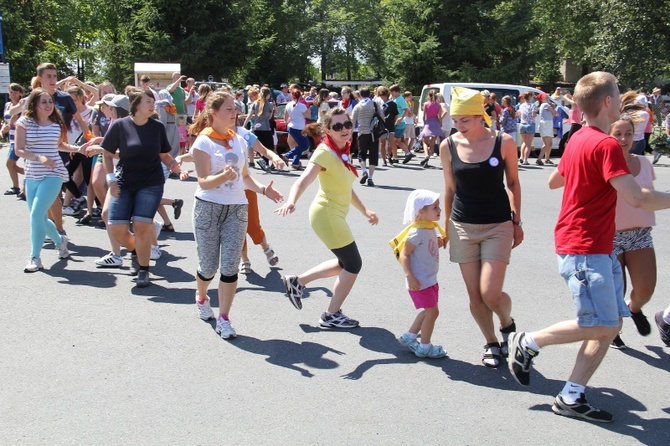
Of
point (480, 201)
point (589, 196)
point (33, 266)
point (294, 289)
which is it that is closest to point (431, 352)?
point (480, 201)

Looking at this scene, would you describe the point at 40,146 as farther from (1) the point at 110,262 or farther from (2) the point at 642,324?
(2) the point at 642,324

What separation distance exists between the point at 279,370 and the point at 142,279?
2462 millimetres

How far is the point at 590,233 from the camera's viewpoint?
4027mm

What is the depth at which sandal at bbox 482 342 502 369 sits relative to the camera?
4.99m

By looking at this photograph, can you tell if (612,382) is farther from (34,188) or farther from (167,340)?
(34,188)

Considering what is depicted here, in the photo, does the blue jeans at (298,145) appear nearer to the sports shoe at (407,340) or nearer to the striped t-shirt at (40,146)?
the striped t-shirt at (40,146)

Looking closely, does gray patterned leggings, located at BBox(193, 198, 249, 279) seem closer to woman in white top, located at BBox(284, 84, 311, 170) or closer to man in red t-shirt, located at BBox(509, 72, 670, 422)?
man in red t-shirt, located at BBox(509, 72, 670, 422)

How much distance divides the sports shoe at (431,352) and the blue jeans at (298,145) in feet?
37.7

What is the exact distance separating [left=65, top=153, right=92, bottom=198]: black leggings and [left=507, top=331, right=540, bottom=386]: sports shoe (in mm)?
7287

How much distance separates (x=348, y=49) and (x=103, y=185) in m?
49.9

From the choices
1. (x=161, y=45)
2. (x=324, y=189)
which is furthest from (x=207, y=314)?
(x=161, y=45)

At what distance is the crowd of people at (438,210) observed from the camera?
4051mm

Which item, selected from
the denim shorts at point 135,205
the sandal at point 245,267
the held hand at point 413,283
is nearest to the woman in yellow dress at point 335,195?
the held hand at point 413,283

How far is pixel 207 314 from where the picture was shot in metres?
5.96
